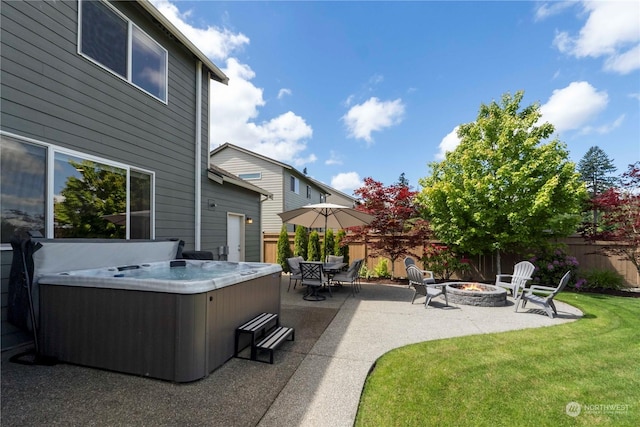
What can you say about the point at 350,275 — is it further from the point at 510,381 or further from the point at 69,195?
the point at 69,195

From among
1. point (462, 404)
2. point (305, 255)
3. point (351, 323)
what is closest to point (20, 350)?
point (351, 323)

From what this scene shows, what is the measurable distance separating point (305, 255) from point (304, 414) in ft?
28.7

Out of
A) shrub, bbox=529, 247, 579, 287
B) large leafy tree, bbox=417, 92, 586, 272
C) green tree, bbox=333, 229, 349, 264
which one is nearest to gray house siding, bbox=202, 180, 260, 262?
green tree, bbox=333, 229, 349, 264

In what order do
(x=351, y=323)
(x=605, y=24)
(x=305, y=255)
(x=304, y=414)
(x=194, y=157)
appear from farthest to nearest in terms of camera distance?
(x=305, y=255)
(x=194, y=157)
(x=605, y=24)
(x=351, y=323)
(x=304, y=414)

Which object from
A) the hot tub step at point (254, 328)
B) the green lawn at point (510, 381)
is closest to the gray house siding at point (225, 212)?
the hot tub step at point (254, 328)

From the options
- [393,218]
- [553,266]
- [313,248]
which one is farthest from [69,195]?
[553,266]

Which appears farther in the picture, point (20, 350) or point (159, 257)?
point (159, 257)

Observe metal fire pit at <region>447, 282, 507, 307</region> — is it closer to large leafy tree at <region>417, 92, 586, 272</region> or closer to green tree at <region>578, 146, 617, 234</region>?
large leafy tree at <region>417, 92, 586, 272</region>

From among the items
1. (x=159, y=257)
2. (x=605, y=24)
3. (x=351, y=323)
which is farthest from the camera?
(x=605, y=24)

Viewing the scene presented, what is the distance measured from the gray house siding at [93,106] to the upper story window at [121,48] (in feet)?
0.47

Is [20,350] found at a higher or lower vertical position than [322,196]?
lower

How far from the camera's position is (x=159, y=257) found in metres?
5.27

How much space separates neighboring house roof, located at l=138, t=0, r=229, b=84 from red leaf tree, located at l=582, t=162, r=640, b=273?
36.1 ft

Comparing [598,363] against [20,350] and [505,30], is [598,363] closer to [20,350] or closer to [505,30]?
[20,350]
